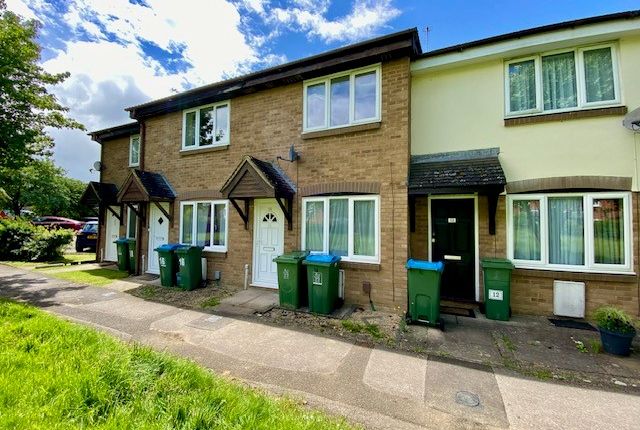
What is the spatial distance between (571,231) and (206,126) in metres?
10.2

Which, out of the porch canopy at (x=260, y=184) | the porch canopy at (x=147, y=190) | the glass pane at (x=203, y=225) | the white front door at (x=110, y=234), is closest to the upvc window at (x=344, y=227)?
the porch canopy at (x=260, y=184)

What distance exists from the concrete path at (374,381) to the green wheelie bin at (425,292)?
1.40 meters

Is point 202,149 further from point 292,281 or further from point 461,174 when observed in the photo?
point 461,174

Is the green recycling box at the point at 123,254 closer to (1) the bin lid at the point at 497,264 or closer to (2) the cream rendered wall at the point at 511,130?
(2) the cream rendered wall at the point at 511,130

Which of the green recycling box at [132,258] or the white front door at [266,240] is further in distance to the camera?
the green recycling box at [132,258]

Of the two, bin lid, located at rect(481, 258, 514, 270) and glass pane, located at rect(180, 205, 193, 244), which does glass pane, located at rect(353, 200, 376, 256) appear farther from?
glass pane, located at rect(180, 205, 193, 244)

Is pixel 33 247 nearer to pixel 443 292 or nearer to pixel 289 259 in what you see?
pixel 289 259

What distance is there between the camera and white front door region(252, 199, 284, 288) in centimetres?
816

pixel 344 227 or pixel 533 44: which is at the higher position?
pixel 533 44

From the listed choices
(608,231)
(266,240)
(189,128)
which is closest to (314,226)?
(266,240)

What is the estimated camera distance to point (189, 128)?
9938 millimetres

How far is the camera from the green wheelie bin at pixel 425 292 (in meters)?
5.59

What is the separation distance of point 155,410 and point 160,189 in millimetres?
8374

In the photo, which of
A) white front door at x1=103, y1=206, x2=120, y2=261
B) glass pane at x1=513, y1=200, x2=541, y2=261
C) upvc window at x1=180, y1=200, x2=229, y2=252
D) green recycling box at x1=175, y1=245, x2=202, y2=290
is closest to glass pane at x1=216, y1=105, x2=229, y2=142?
upvc window at x1=180, y1=200, x2=229, y2=252
